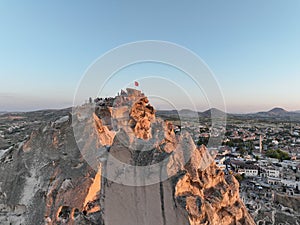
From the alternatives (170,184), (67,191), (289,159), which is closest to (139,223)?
(170,184)

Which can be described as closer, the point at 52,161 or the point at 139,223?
the point at 139,223

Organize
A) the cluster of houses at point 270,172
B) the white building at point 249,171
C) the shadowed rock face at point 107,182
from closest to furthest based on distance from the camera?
1. the shadowed rock face at point 107,182
2. the cluster of houses at point 270,172
3. the white building at point 249,171

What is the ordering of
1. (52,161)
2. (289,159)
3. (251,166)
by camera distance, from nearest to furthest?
1. (52,161)
2. (251,166)
3. (289,159)

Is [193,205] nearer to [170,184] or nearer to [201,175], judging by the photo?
[170,184]

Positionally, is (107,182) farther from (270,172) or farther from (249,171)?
(270,172)

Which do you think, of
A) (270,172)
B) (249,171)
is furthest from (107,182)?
(270,172)

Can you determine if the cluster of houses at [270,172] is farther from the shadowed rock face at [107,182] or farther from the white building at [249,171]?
the shadowed rock face at [107,182]

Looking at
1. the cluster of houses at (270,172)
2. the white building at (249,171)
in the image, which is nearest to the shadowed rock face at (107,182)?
the cluster of houses at (270,172)

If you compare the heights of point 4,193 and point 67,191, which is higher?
point 67,191
